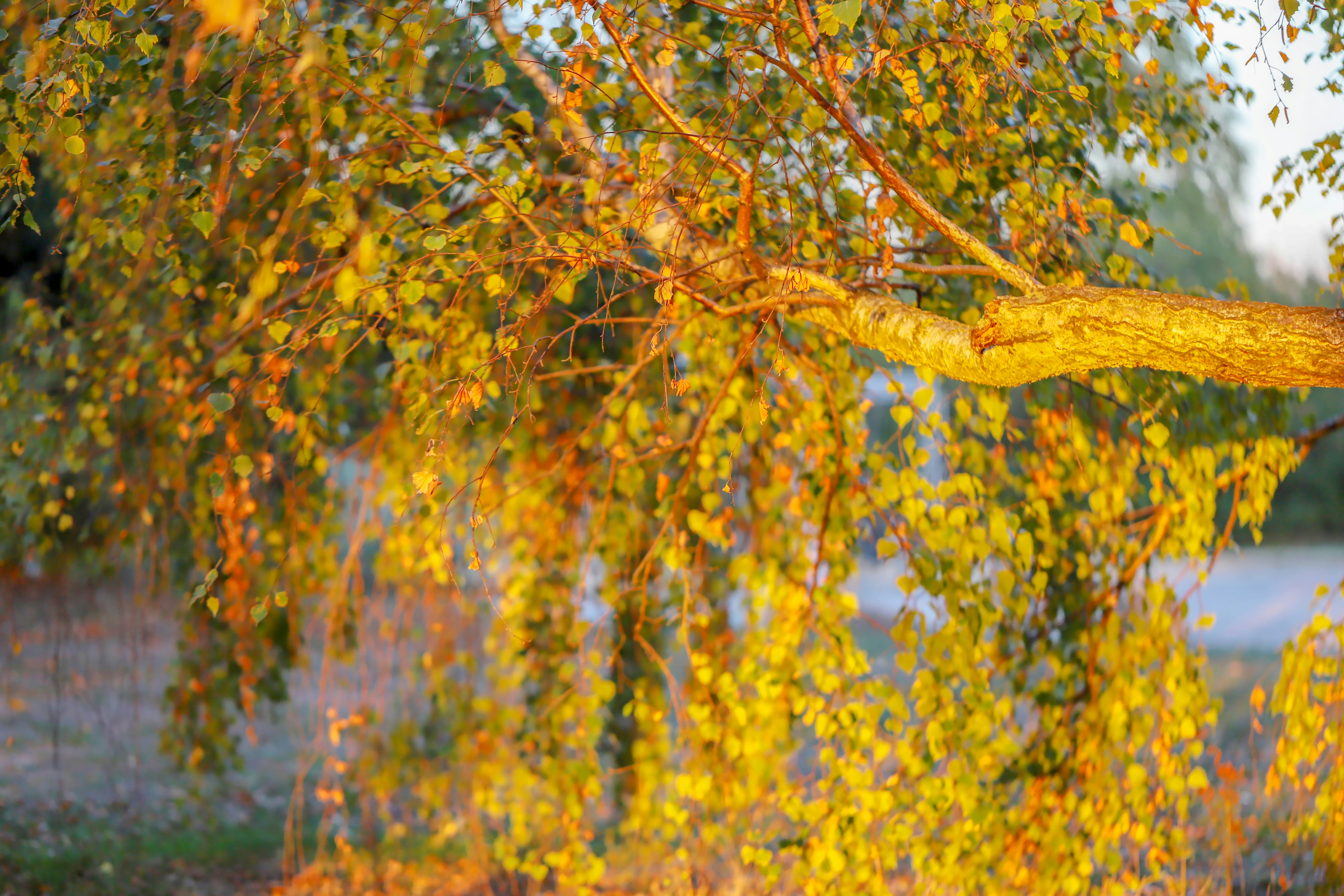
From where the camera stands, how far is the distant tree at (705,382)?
1.44 m

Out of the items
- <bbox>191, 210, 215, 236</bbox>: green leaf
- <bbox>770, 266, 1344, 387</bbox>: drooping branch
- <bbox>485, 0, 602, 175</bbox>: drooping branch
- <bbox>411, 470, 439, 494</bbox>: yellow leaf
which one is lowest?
<bbox>411, 470, 439, 494</bbox>: yellow leaf

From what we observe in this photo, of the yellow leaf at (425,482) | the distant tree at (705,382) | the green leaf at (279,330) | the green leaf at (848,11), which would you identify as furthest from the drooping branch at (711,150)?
the green leaf at (279,330)

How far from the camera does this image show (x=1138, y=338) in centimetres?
119

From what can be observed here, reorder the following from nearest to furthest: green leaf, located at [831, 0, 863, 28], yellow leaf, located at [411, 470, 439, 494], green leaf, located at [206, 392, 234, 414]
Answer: green leaf, located at [831, 0, 863, 28], yellow leaf, located at [411, 470, 439, 494], green leaf, located at [206, 392, 234, 414]

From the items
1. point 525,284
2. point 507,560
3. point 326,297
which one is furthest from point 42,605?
point 525,284

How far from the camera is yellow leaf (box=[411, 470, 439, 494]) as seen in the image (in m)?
1.22

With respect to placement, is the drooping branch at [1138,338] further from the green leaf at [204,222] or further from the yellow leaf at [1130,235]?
the green leaf at [204,222]

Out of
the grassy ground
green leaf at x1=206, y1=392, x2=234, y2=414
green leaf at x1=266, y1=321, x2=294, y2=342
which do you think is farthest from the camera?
the grassy ground

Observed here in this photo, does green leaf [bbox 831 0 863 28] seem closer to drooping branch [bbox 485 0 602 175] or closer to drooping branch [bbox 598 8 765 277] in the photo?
drooping branch [bbox 598 8 765 277]

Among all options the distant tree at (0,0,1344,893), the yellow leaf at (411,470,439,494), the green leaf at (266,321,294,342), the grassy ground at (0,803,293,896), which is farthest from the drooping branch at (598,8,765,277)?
the grassy ground at (0,803,293,896)

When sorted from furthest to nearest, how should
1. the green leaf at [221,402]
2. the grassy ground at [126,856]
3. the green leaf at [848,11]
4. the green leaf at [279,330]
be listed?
the grassy ground at [126,856] < the green leaf at [279,330] < the green leaf at [221,402] < the green leaf at [848,11]

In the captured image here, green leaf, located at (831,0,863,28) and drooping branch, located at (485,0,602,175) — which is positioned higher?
drooping branch, located at (485,0,602,175)

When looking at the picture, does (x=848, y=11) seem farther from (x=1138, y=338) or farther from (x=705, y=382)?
(x=705, y=382)

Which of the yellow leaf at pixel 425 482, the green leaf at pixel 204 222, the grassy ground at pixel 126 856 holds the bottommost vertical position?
the grassy ground at pixel 126 856
